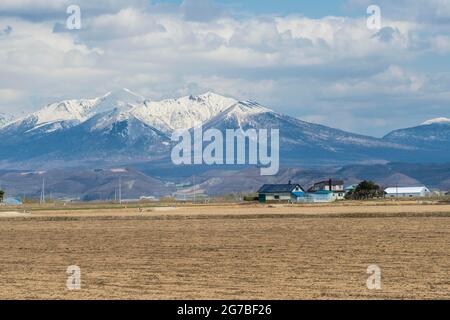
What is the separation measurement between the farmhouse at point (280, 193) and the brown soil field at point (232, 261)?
325 feet

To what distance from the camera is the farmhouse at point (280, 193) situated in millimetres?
162150

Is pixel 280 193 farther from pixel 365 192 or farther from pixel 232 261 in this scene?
pixel 232 261

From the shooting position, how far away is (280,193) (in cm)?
16850

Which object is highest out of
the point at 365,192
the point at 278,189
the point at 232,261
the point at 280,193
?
the point at 278,189

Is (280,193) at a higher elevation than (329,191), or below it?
below

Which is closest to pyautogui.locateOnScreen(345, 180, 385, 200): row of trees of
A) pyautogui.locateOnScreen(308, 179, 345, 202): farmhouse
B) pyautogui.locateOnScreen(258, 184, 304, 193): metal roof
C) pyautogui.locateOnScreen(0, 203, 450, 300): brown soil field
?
pyautogui.locateOnScreen(308, 179, 345, 202): farmhouse

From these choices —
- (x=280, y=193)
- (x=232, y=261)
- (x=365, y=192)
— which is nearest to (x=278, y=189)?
(x=280, y=193)

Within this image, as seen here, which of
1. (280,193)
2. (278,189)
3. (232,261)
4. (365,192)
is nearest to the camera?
(232,261)

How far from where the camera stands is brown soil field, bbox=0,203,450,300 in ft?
88.9

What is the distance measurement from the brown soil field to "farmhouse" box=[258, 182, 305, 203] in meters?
99.1

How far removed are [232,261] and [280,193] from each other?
435ft
